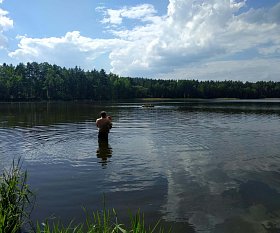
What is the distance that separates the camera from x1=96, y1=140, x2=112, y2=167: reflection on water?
61.6 ft

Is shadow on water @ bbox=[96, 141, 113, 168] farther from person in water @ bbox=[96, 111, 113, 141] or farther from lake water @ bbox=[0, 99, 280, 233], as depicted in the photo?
person in water @ bbox=[96, 111, 113, 141]

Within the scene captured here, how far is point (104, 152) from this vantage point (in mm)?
21219

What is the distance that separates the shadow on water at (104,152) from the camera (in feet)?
60.7

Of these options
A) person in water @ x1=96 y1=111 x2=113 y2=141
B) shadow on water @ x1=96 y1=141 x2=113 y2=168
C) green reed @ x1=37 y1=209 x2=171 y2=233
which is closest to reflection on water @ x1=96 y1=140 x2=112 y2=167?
shadow on water @ x1=96 y1=141 x2=113 y2=168

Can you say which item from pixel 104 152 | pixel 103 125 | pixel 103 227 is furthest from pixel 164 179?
pixel 103 125

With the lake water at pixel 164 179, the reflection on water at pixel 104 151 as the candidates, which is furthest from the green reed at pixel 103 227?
the reflection on water at pixel 104 151

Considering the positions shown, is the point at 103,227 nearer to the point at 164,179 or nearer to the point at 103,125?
the point at 164,179

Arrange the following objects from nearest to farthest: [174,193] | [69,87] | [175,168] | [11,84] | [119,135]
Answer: [174,193]
[175,168]
[119,135]
[11,84]
[69,87]

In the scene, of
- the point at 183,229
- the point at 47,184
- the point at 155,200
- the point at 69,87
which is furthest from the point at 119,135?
the point at 69,87

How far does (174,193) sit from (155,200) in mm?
1096

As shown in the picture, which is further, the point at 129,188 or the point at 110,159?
the point at 110,159

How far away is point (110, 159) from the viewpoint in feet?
62.5

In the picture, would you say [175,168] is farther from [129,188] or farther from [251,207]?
[251,207]

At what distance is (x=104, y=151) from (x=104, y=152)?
0.36 metres
